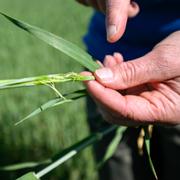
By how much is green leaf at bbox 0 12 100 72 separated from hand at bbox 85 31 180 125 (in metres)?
0.03

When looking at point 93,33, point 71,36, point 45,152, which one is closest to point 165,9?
point 93,33

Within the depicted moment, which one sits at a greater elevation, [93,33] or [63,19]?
[93,33]

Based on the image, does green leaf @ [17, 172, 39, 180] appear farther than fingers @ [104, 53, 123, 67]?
No

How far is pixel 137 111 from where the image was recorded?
3.45ft

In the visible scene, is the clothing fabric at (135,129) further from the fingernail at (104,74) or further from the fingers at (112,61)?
the fingernail at (104,74)

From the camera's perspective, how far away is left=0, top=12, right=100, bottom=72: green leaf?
946 millimetres

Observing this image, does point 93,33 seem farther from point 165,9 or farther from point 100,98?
point 100,98

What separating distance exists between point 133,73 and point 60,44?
14cm

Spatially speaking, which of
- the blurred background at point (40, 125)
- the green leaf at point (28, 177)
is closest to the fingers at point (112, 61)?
A: the green leaf at point (28, 177)

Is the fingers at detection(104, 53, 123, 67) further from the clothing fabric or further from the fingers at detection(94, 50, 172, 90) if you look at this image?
the clothing fabric

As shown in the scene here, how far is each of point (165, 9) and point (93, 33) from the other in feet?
0.91

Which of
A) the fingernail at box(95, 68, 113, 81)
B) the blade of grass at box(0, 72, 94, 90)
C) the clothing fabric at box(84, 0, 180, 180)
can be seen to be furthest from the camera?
the clothing fabric at box(84, 0, 180, 180)

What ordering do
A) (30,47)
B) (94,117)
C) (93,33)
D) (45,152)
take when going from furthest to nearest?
(30,47) < (45,152) < (94,117) < (93,33)

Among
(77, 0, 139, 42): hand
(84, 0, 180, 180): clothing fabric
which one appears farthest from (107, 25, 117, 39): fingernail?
(84, 0, 180, 180): clothing fabric
